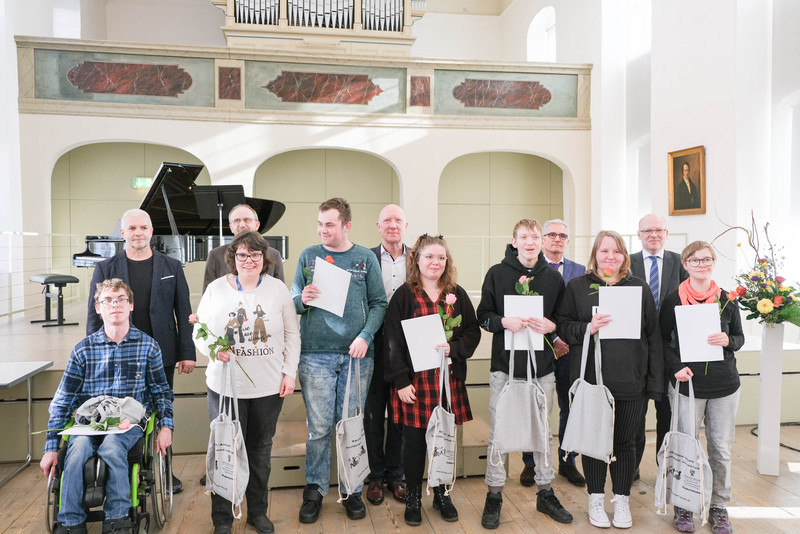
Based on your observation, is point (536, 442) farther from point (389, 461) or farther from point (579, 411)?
point (389, 461)

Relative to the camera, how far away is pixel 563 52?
9883mm

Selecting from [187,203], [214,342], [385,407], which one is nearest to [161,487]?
[214,342]

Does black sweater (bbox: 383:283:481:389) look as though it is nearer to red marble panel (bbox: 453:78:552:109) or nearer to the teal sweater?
the teal sweater

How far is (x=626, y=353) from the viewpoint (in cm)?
291

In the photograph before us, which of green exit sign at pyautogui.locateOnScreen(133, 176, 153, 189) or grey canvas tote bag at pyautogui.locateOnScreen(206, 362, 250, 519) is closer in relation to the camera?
grey canvas tote bag at pyautogui.locateOnScreen(206, 362, 250, 519)

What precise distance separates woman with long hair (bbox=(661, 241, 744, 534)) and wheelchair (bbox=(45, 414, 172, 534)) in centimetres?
248

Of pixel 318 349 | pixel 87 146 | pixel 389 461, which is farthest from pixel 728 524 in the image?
pixel 87 146

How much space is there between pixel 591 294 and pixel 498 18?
418 inches

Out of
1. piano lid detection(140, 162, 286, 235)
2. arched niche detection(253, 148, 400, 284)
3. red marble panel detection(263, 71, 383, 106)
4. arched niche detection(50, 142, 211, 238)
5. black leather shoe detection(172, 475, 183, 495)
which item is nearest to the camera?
black leather shoe detection(172, 475, 183, 495)

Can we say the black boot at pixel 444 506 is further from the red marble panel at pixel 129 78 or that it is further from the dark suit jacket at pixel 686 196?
the red marble panel at pixel 129 78

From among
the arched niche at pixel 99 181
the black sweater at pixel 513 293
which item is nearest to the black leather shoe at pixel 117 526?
the black sweater at pixel 513 293

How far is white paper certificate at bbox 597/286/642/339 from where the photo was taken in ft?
9.39

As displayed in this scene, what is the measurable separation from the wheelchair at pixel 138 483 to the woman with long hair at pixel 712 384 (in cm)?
248

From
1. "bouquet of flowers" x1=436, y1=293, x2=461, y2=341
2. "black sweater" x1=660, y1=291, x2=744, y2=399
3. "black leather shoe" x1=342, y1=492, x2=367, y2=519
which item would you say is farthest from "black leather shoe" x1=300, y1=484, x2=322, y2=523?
"black sweater" x1=660, y1=291, x2=744, y2=399
